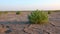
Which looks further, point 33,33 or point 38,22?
point 38,22

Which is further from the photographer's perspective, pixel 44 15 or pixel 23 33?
pixel 44 15

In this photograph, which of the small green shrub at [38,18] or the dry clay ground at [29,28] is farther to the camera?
the small green shrub at [38,18]

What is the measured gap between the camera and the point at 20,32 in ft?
53.5

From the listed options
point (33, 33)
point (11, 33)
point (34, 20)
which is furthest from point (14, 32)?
point (34, 20)

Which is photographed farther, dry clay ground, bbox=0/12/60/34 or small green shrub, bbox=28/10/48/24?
small green shrub, bbox=28/10/48/24

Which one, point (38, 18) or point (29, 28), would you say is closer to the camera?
point (29, 28)

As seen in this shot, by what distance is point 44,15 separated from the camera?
75.6 ft

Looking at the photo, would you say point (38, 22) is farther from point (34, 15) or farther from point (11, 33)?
point (11, 33)

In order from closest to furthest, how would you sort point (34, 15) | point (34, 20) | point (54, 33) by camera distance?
point (54, 33)
point (34, 20)
point (34, 15)

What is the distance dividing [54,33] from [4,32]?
14.3 feet

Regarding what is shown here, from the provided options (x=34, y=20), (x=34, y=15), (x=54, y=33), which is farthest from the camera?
(x=34, y=15)

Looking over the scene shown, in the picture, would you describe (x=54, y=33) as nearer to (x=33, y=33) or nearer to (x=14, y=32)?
(x=33, y=33)

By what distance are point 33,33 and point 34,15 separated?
747cm

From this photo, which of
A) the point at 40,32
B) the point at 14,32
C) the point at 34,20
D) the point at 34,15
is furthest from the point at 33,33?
the point at 34,15
